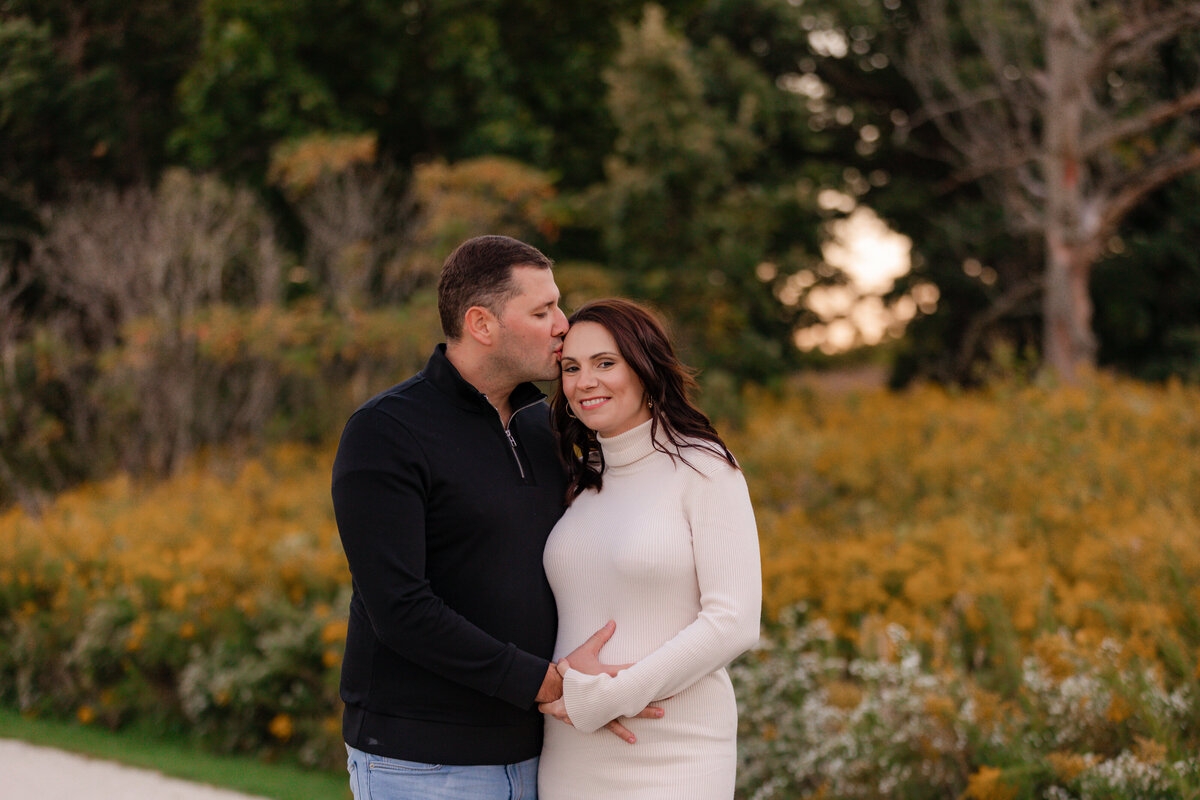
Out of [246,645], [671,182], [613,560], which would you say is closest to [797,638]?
[613,560]

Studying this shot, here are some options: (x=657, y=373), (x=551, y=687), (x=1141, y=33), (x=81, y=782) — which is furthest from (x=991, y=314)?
(x=551, y=687)

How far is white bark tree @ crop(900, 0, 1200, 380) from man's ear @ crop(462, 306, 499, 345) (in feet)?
34.5

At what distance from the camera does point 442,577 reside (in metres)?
2.37

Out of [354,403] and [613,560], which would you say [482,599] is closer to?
[613,560]

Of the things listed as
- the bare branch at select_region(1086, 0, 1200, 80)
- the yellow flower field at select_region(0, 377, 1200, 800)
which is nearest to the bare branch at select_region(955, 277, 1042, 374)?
the bare branch at select_region(1086, 0, 1200, 80)

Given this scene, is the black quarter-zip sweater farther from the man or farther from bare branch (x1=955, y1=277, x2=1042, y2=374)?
bare branch (x1=955, y1=277, x2=1042, y2=374)

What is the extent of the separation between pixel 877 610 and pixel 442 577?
3.55 m

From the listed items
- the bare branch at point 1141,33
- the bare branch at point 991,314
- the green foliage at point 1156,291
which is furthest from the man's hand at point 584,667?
the green foliage at point 1156,291

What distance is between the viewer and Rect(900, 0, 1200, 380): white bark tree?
11930 mm

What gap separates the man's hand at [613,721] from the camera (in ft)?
7.58

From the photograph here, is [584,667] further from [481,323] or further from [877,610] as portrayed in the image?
[877,610]

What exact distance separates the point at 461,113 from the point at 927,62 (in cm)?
716

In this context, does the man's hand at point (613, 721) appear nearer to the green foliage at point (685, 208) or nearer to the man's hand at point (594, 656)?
the man's hand at point (594, 656)

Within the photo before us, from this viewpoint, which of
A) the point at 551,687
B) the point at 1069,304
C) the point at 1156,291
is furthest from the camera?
the point at 1156,291
